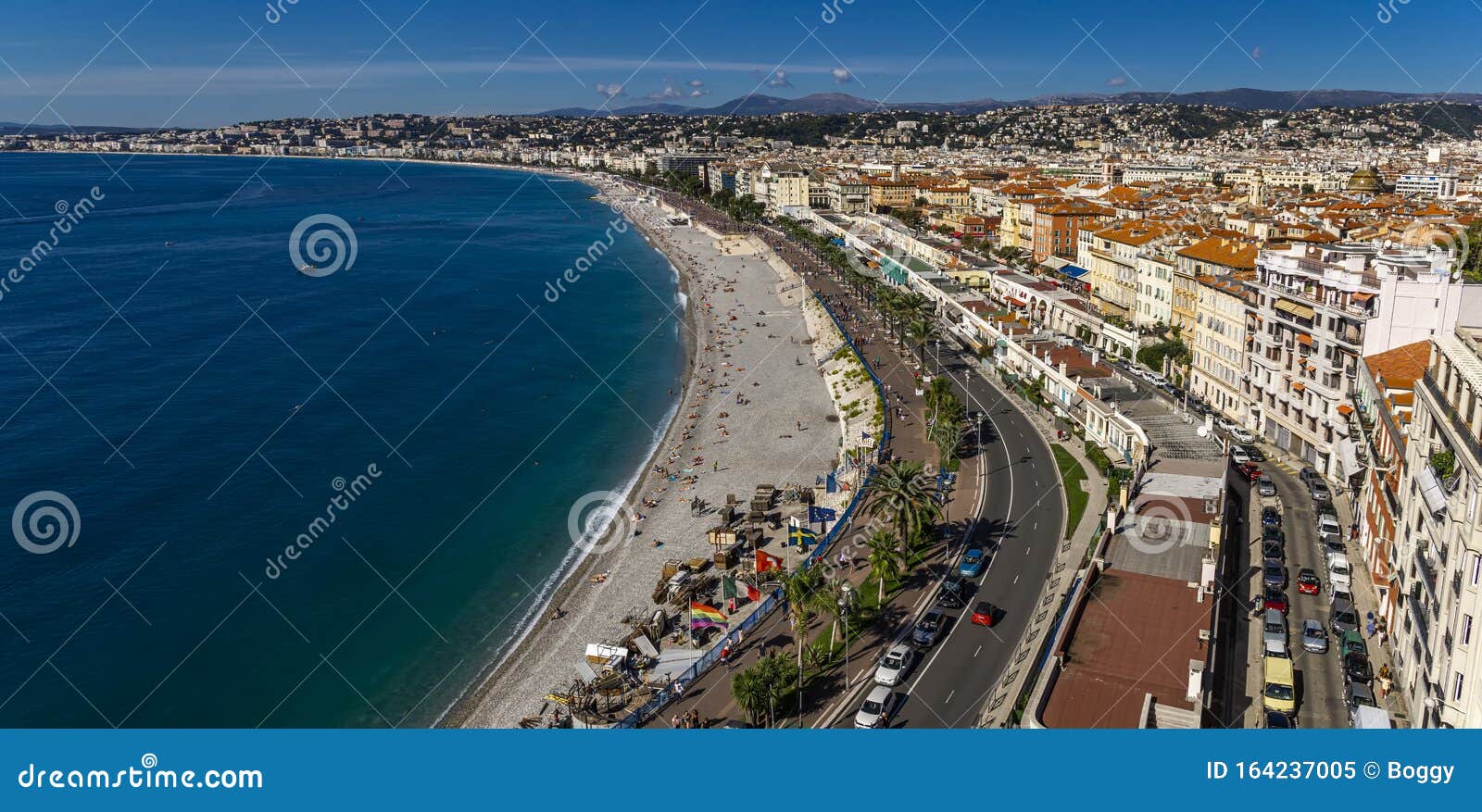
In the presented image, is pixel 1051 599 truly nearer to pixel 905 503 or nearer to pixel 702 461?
pixel 905 503

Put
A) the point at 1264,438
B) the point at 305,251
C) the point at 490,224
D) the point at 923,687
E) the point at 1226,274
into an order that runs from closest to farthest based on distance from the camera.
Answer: the point at 923,687 < the point at 1264,438 < the point at 1226,274 < the point at 305,251 < the point at 490,224

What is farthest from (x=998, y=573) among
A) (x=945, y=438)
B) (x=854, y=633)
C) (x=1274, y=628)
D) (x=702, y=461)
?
(x=702, y=461)

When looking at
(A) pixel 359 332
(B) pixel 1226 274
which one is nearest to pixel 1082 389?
(B) pixel 1226 274

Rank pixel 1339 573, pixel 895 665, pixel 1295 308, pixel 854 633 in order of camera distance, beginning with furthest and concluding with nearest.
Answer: pixel 1295 308 → pixel 1339 573 → pixel 854 633 → pixel 895 665

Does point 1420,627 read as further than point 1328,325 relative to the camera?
No

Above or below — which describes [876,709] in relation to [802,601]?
below

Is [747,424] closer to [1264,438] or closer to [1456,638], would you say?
[1264,438]

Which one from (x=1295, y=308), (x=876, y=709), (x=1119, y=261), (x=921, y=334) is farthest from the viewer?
(x=1119, y=261)

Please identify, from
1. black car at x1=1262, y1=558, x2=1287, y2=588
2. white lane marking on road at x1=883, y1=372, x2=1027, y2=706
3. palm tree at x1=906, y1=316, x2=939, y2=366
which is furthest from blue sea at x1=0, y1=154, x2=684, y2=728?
black car at x1=1262, y1=558, x2=1287, y2=588
